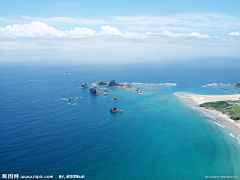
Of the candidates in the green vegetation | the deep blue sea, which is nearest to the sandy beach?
the green vegetation

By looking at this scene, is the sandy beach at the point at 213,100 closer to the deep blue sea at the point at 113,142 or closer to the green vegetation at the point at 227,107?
the green vegetation at the point at 227,107

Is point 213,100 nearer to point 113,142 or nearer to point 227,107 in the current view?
point 227,107

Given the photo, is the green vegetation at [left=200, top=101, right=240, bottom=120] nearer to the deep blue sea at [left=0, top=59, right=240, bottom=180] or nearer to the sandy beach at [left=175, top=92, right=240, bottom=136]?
the sandy beach at [left=175, top=92, right=240, bottom=136]

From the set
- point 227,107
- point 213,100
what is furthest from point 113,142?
point 213,100

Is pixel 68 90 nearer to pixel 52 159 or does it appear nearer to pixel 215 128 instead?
pixel 52 159

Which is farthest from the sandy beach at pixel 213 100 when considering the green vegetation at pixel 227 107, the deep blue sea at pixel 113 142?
the deep blue sea at pixel 113 142

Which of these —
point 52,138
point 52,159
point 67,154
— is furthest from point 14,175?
point 52,138
